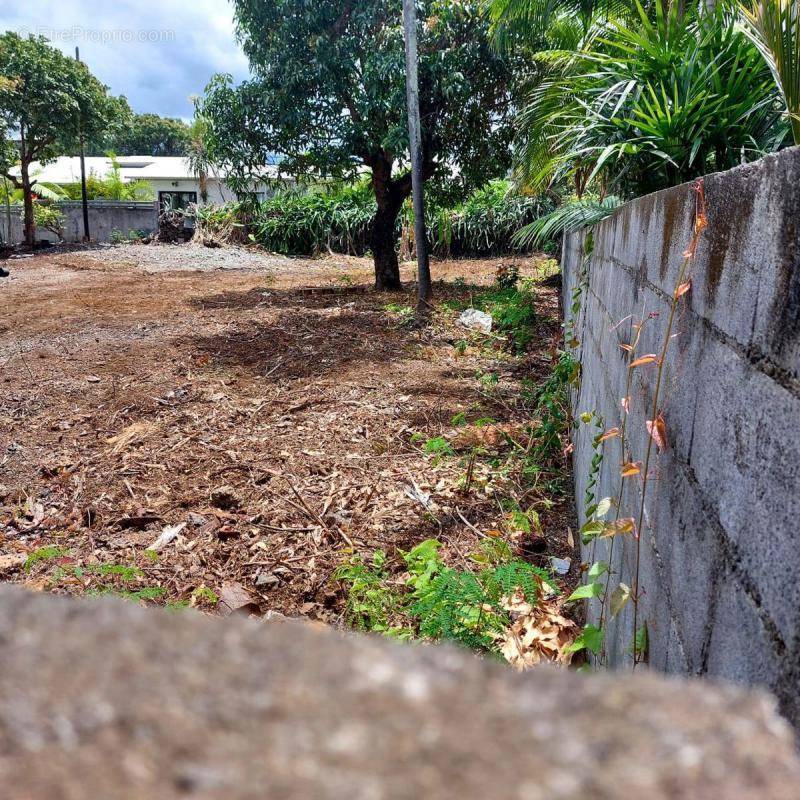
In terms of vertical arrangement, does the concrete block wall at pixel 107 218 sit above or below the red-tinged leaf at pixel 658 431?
above

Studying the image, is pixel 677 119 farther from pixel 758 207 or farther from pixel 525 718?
pixel 525 718

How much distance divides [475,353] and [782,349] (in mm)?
6912

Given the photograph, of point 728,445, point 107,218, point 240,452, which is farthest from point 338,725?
point 107,218

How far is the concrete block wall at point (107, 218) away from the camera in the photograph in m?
25.4

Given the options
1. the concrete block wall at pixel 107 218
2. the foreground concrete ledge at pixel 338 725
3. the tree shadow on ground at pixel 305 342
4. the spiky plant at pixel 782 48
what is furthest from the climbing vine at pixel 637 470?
the concrete block wall at pixel 107 218

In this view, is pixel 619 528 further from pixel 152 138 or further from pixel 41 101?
pixel 152 138

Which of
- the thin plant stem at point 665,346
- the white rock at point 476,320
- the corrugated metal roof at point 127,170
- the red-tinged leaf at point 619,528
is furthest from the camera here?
the corrugated metal roof at point 127,170

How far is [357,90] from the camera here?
1122 centimetres

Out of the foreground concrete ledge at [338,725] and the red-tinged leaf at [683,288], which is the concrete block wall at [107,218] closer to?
the red-tinged leaf at [683,288]

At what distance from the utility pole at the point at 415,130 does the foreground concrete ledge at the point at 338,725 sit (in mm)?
10185

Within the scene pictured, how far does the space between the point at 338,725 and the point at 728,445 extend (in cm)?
99

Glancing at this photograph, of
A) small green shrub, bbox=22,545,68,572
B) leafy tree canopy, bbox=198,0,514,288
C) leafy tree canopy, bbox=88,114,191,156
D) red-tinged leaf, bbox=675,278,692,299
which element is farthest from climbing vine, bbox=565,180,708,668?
leafy tree canopy, bbox=88,114,191,156

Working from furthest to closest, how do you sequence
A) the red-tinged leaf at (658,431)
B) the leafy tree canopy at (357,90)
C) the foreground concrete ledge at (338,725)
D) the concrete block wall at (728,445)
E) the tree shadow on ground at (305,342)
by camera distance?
the leafy tree canopy at (357,90), the tree shadow on ground at (305,342), the red-tinged leaf at (658,431), the concrete block wall at (728,445), the foreground concrete ledge at (338,725)

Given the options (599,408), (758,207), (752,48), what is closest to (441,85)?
(752,48)
